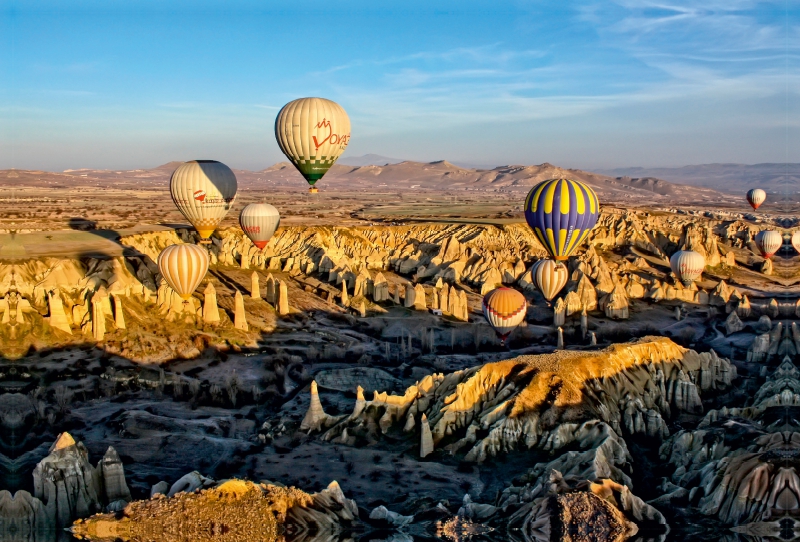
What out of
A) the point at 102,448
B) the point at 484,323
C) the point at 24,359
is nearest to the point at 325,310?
the point at 484,323

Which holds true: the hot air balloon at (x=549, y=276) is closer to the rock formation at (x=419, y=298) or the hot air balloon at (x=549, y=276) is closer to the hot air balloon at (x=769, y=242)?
the rock formation at (x=419, y=298)

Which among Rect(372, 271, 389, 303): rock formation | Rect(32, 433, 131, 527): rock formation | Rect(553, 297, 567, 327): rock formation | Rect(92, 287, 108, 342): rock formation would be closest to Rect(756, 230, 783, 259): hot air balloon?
Rect(553, 297, 567, 327): rock formation

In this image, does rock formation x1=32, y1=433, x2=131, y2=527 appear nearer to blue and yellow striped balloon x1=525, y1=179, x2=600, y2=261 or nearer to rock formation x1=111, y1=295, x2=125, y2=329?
rock formation x1=111, y1=295, x2=125, y2=329

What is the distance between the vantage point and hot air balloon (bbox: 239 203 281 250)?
7338 centimetres

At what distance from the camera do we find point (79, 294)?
53.2 meters

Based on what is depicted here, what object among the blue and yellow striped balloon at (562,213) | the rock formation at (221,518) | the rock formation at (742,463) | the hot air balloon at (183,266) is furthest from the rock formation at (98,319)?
the rock formation at (742,463)

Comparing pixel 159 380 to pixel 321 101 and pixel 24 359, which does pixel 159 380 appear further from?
pixel 321 101

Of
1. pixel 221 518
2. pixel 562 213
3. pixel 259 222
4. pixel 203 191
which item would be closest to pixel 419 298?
pixel 259 222

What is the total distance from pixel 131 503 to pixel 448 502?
36.6ft

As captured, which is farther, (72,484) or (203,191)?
(203,191)

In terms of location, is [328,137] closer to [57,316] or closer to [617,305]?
[57,316]

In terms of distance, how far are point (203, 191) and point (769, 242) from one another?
64.5m

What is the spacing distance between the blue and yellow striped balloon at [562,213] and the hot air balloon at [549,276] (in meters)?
8.97

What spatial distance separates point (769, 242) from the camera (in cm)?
8944
